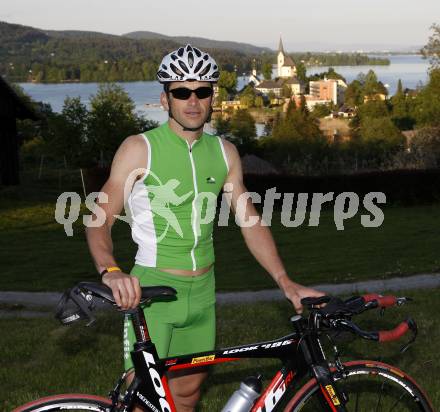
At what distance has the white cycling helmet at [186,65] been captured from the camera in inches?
163

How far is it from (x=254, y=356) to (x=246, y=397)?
6.7 inches

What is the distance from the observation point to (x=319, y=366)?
11.5 feet

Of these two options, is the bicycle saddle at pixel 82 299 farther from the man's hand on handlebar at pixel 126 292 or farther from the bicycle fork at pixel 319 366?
the bicycle fork at pixel 319 366

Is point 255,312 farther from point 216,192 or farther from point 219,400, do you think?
point 216,192

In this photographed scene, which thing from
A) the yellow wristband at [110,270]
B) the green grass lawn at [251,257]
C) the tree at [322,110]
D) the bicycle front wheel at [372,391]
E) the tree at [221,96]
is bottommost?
the tree at [322,110]

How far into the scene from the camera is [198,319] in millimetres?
4270

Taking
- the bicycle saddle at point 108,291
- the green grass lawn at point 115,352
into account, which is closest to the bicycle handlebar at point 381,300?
the bicycle saddle at point 108,291

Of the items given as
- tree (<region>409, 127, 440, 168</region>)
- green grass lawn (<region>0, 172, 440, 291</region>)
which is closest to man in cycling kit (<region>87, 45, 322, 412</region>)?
green grass lawn (<region>0, 172, 440, 291</region>)

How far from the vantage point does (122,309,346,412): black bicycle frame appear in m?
3.47

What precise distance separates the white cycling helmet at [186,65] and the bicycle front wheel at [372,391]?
5.22ft

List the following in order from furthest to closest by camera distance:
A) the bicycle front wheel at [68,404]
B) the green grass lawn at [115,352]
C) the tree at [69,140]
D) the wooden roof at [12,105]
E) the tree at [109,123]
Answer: the tree at [109,123]
the tree at [69,140]
the wooden roof at [12,105]
the green grass lawn at [115,352]
the bicycle front wheel at [68,404]

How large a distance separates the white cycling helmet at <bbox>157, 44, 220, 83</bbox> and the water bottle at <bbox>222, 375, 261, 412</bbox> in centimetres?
154

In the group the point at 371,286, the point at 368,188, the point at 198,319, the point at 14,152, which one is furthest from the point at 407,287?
the point at 14,152

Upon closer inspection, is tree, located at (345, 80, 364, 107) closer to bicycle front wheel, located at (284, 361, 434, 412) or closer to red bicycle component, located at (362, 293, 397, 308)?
bicycle front wheel, located at (284, 361, 434, 412)
